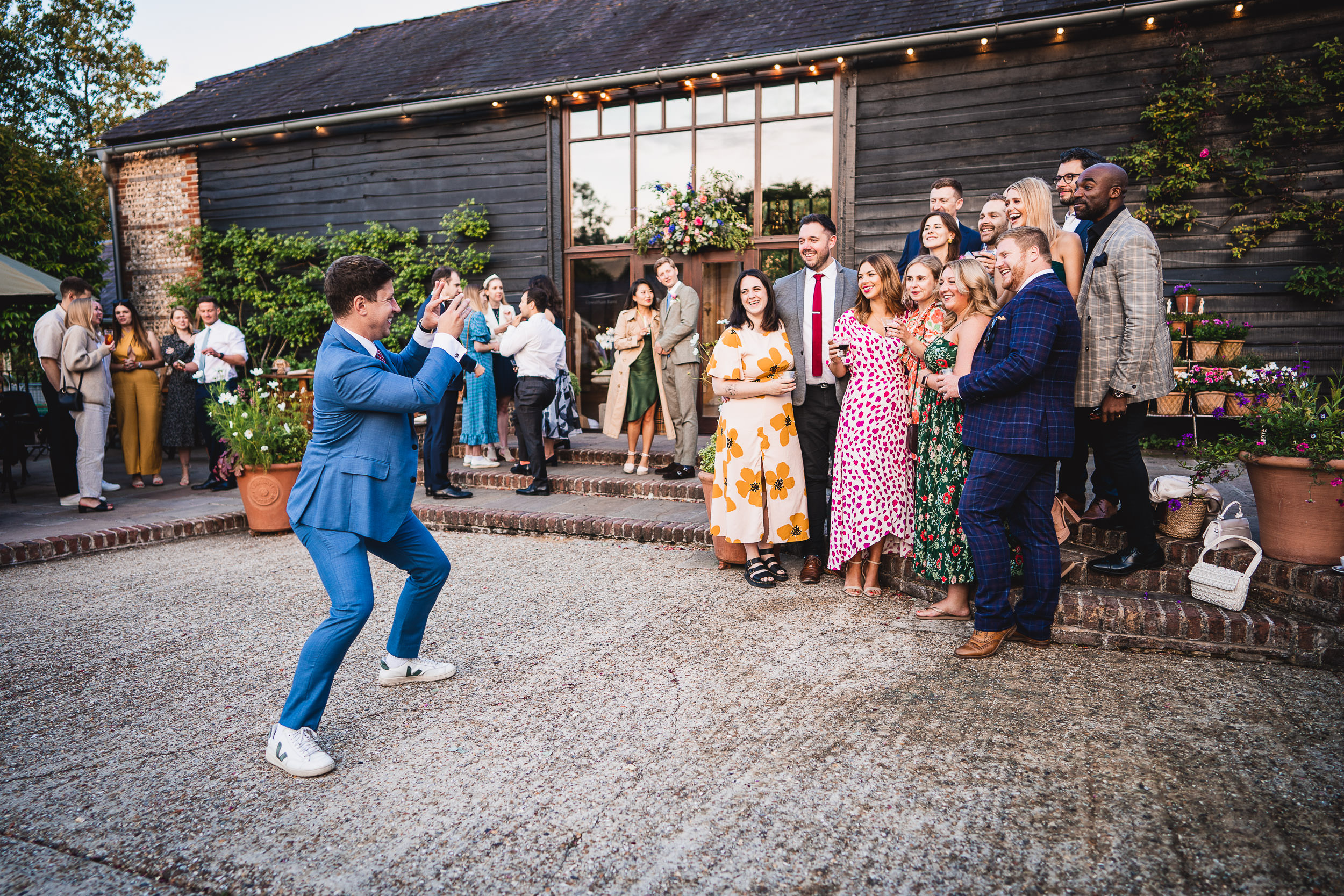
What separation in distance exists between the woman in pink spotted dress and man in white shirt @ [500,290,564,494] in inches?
124

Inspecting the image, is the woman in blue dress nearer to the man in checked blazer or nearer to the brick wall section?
the man in checked blazer

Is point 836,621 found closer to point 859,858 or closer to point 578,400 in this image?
point 859,858

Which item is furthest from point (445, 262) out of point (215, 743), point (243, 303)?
point (215, 743)

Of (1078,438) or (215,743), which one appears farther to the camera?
(1078,438)

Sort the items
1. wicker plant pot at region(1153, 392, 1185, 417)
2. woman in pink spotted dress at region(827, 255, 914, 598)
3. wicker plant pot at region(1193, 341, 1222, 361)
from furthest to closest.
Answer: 1. wicker plant pot at region(1153, 392, 1185, 417)
2. wicker plant pot at region(1193, 341, 1222, 361)
3. woman in pink spotted dress at region(827, 255, 914, 598)

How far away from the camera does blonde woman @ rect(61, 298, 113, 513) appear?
637 cm

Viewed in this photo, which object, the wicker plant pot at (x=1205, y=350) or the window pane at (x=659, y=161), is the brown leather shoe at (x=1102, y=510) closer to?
the wicker plant pot at (x=1205, y=350)

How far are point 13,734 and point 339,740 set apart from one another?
132cm

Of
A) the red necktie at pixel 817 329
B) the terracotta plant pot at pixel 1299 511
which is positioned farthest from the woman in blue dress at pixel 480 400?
the terracotta plant pot at pixel 1299 511

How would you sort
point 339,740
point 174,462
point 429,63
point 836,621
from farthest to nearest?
point 429,63 → point 174,462 → point 836,621 → point 339,740

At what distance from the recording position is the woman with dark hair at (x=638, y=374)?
23.1 ft

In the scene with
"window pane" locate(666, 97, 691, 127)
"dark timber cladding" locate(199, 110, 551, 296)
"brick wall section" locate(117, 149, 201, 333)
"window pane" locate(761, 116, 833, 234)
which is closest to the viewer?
"window pane" locate(761, 116, 833, 234)

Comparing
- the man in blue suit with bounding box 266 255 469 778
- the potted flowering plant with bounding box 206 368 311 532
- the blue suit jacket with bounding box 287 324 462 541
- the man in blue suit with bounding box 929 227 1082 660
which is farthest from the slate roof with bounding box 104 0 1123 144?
the blue suit jacket with bounding box 287 324 462 541

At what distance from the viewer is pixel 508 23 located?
12016 mm
